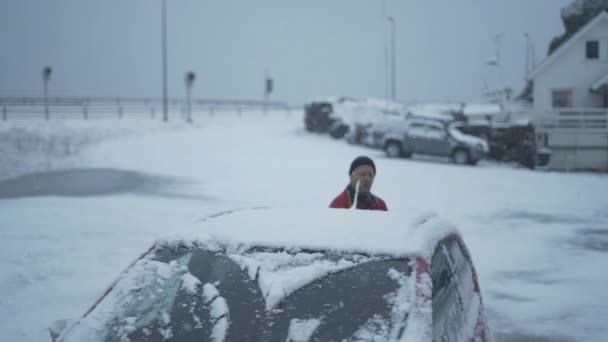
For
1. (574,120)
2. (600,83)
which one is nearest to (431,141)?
(574,120)

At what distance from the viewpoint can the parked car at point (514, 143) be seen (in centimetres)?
2617

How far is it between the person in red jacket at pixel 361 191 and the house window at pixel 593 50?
3514 cm

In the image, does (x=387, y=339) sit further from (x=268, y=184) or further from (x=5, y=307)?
(x=268, y=184)

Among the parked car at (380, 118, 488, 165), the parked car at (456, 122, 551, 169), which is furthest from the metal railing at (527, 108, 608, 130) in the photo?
the parked car at (380, 118, 488, 165)

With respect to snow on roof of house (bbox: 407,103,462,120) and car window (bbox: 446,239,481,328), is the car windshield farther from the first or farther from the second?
snow on roof of house (bbox: 407,103,462,120)

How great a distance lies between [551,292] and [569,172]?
1952 centimetres

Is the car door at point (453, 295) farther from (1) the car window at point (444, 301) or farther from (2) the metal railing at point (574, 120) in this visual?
(2) the metal railing at point (574, 120)

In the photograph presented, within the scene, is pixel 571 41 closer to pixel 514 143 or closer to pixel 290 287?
pixel 514 143

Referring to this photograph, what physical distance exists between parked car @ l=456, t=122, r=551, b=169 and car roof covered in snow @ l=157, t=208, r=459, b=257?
2405 centimetres

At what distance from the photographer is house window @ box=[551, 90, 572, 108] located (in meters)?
36.9

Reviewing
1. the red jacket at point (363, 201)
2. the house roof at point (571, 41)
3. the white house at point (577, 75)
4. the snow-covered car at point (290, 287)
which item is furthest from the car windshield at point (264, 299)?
the house roof at point (571, 41)

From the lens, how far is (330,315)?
2818mm

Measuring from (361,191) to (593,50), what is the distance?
35.6 metres

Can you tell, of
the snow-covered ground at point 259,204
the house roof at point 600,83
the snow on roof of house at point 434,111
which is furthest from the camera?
the house roof at point 600,83
